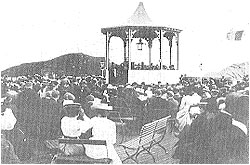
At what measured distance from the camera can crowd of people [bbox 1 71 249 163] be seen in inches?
307

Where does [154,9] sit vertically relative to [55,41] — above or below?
above

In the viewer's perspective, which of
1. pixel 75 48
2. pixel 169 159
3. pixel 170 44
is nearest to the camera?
pixel 169 159

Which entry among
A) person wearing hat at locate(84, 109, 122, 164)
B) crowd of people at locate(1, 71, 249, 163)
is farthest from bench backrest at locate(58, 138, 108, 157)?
crowd of people at locate(1, 71, 249, 163)

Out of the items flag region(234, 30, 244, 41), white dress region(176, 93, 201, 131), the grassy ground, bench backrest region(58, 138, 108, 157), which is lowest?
the grassy ground

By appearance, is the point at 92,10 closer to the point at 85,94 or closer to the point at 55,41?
the point at 55,41

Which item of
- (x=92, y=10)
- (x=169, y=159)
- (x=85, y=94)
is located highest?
(x=92, y=10)

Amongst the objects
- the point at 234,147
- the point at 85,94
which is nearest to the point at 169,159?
the point at 234,147

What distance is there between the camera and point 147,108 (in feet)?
27.5

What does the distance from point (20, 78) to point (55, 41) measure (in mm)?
976

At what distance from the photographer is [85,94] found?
335 inches

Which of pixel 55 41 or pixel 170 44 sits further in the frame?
pixel 170 44

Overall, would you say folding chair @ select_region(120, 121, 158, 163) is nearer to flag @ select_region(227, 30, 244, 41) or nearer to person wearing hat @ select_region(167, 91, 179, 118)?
person wearing hat @ select_region(167, 91, 179, 118)

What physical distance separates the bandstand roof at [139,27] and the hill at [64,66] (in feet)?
2.15

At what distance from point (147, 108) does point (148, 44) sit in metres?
1.54
